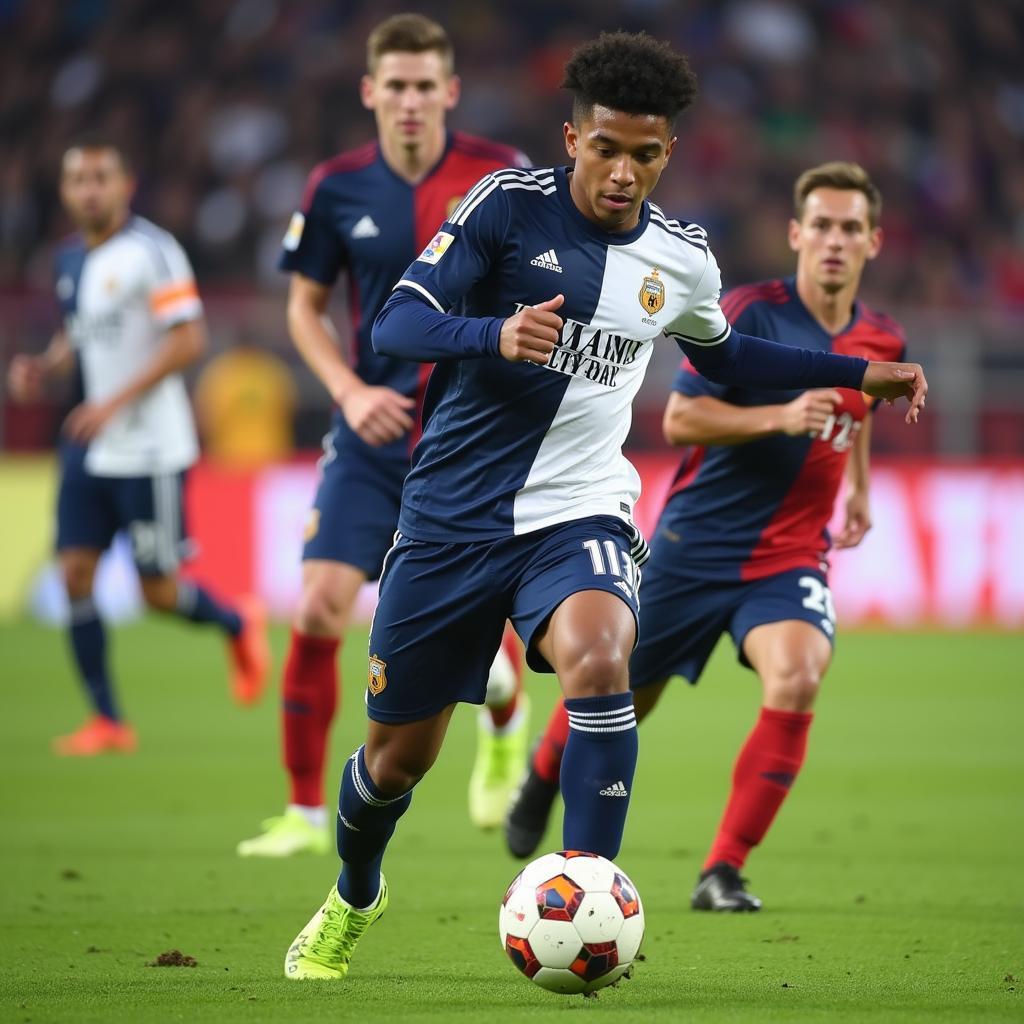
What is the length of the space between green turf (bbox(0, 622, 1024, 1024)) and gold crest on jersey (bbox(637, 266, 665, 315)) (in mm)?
1633

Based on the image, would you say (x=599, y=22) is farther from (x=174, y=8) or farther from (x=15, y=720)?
(x=15, y=720)

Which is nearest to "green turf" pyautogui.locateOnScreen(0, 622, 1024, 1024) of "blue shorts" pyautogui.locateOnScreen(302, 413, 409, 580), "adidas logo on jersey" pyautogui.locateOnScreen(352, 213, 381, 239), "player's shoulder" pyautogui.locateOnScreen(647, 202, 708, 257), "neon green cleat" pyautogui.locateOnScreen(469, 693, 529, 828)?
"neon green cleat" pyautogui.locateOnScreen(469, 693, 529, 828)

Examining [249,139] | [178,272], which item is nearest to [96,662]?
[178,272]

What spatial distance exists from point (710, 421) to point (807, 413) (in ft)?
1.28

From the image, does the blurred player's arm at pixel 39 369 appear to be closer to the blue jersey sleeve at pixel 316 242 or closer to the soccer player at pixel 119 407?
the soccer player at pixel 119 407

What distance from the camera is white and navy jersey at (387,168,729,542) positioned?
14.6 feet

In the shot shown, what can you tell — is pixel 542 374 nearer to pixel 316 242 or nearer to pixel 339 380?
pixel 339 380

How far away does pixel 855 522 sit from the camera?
22.1ft

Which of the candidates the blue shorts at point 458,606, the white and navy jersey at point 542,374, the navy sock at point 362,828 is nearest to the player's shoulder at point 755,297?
the white and navy jersey at point 542,374

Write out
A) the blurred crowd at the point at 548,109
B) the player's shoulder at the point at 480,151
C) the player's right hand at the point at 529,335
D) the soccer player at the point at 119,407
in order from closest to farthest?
the player's right hand at the point at 529,335 < the player's shoulder at the point at 480,151 < the soccer player at the point at 119,407 < the blurred crowd at the point at 548,109

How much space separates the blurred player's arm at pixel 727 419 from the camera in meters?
5.77

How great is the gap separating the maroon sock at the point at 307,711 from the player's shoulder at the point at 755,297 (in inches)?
73.1

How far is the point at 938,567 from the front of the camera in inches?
626

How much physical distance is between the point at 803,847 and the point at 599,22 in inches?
636
